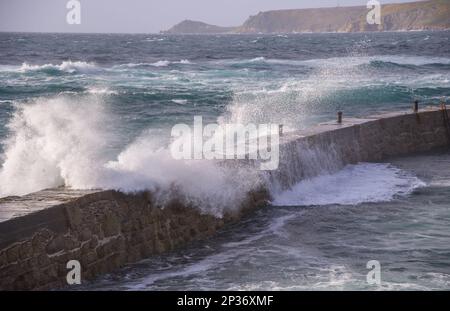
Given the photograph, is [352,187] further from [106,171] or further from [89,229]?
[89,229]

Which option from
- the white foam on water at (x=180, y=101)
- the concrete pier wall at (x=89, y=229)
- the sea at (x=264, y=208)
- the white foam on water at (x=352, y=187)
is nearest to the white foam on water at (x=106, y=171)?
the sea at (x=264, y=208)

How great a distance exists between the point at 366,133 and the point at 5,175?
328 inches

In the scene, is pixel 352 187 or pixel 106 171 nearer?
pixel 106 171

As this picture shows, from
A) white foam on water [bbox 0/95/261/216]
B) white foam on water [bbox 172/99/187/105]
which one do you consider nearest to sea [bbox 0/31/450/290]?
white foam on water [bbox 0/95/261/216]

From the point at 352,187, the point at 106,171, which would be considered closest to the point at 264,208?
the point at 352,187

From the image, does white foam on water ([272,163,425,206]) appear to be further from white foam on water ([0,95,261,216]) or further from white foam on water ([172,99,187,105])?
white foam on water ([172,99,187,105])

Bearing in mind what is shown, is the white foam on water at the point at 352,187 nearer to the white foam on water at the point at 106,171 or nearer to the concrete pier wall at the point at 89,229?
the concrete pier wall at the point at 89,229

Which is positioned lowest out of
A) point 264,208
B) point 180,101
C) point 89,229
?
point 264,208

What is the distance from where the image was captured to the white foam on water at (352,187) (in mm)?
13361

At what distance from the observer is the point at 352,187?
14414mm

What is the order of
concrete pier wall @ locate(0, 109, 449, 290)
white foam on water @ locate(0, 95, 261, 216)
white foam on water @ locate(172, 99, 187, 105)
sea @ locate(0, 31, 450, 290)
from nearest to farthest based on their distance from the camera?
concrete pier wall @ locate(0, 109, 449, 290), sea @ locate(0, 31, 450, 290), white foam on water @ locate(0, 95, 261, 216), white foam on water @ locate(172, 99, 187, 105)

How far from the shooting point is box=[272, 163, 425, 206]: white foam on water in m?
13.4

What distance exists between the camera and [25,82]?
36719mm
